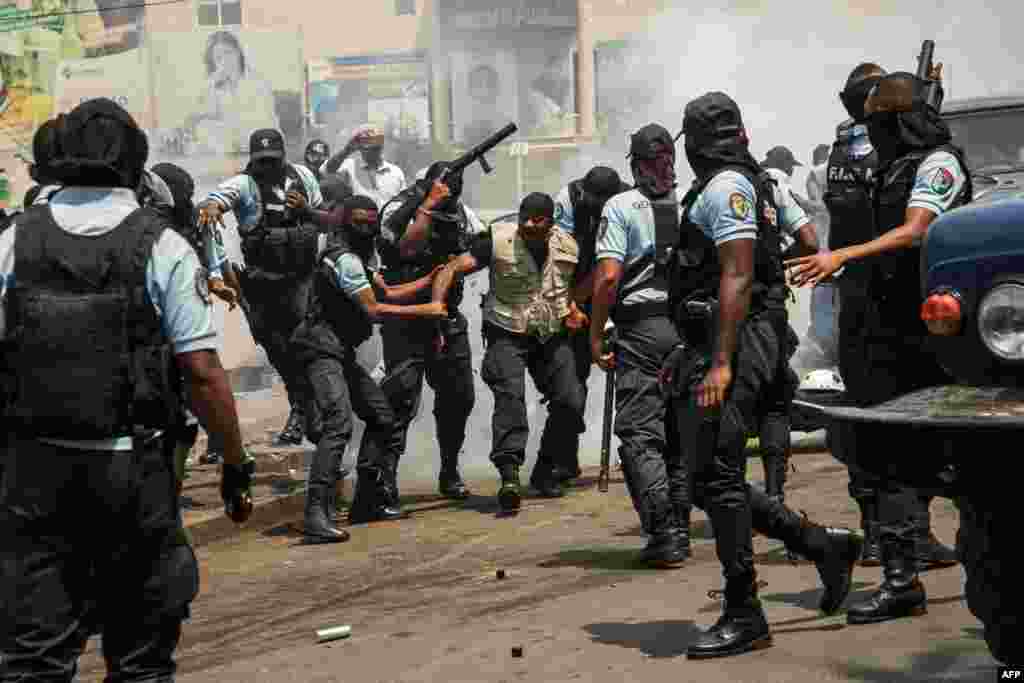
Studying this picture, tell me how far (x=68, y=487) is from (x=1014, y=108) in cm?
662

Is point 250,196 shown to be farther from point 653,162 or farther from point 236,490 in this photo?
point 236,490

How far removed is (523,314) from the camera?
31.3ft

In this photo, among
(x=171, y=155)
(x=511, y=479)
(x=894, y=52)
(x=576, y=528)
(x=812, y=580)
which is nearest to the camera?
(x=812, y=580)

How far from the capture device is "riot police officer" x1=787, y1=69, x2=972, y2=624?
5930mm

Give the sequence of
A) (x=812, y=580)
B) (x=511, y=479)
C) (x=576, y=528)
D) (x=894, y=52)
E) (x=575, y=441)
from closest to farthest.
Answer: (x=812, y=580) → (x=576, y=528) → (x=511, y=479) → (x=575, y=441) → (x=894, y=52)

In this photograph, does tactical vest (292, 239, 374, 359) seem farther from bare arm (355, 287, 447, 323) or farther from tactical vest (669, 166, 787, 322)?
tactical vest (669, 166, 787, 322)

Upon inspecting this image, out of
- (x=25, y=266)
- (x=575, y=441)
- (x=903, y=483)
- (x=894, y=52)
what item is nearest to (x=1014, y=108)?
(x=575, y=441)

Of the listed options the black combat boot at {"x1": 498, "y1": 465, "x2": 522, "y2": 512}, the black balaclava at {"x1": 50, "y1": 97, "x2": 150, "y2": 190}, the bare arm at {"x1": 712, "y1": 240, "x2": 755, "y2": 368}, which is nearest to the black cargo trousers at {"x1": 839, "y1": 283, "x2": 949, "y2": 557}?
the bare arm at {"x1": 712, "y1": 240, "x2": 755, "y2": 368}

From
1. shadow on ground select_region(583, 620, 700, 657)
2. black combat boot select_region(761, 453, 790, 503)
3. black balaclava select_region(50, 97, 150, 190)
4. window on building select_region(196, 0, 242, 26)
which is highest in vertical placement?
window on building select_region(196, 0, 242, 26)

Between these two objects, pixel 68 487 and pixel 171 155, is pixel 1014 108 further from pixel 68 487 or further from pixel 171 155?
pixel 171 155

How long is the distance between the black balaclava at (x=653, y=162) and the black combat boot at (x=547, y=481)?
7.47 ft

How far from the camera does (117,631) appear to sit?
14.7ft

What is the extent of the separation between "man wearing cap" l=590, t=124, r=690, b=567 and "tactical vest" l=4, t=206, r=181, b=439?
3.53 m

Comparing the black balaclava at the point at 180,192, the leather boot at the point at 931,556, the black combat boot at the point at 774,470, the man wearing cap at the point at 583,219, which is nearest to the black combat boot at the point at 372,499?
the man wearing cap at the point at 583,219
